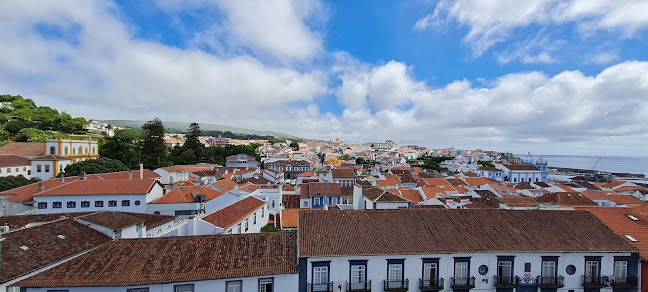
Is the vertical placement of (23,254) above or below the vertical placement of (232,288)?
above

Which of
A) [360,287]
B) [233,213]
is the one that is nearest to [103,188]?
[233,213]

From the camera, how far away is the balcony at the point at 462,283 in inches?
532

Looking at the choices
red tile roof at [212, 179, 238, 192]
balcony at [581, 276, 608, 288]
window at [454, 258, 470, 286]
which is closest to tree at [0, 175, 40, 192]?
red tile roof at [212, 179, 238, 192]

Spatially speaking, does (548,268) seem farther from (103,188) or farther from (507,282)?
(103,188)

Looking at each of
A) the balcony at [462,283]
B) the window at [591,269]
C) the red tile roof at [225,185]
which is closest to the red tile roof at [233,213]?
the red tile roof at [225,185]

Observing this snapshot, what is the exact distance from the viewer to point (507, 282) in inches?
538

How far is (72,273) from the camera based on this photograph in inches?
476

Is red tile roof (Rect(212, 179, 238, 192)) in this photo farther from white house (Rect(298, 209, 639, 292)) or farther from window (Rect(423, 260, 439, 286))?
window (Rect(423, 260, 439, 286))

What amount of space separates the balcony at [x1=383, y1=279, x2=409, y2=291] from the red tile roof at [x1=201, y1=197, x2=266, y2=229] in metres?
10.9

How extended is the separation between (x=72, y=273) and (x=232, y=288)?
646cm

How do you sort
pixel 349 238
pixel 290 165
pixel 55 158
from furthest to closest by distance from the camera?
pixel 290 165, pixel 55 158, pixel 349 238

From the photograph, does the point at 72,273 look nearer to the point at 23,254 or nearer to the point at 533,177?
the point at 23,254

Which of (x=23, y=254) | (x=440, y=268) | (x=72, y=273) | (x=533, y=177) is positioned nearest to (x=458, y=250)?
(x=440, y=268)

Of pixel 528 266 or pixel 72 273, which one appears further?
pixel 528 266
